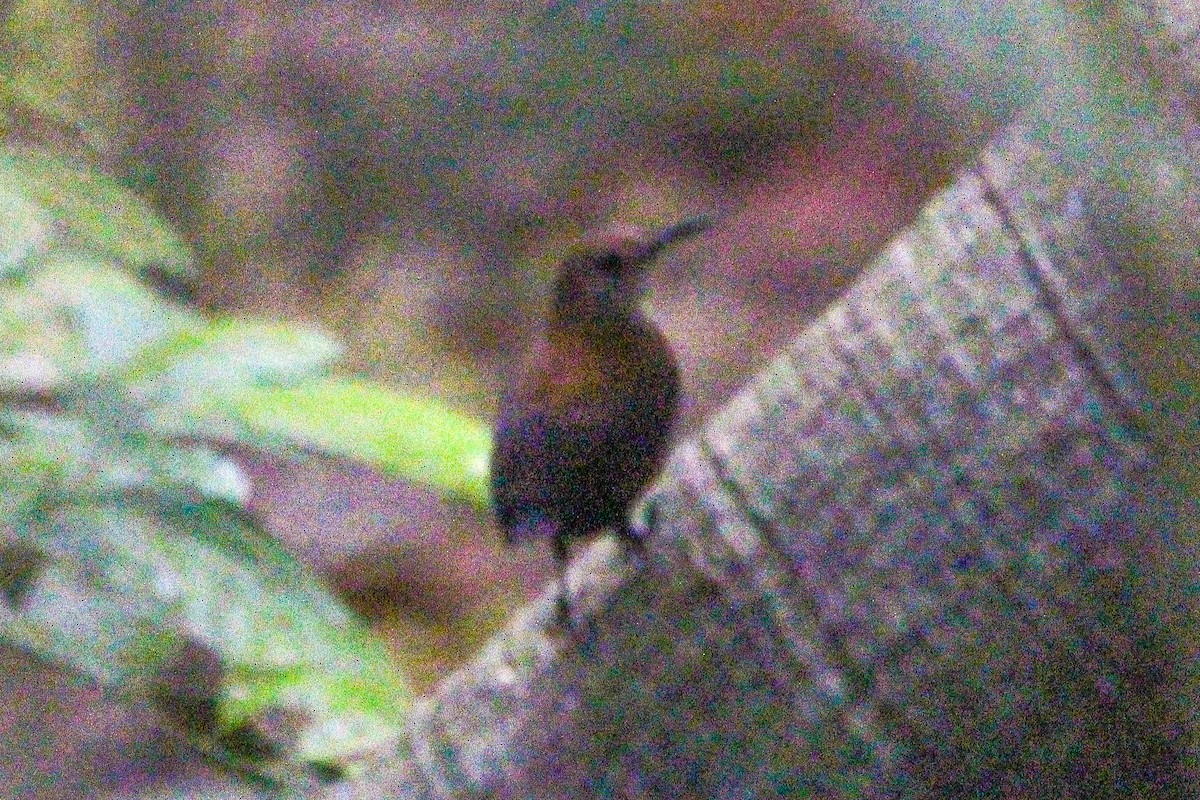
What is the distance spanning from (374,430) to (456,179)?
4.38 feet

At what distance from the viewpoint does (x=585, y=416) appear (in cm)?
116

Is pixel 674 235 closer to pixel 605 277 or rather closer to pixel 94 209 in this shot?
pixel 605 277

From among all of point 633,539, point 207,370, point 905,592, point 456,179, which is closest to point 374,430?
point 207,370

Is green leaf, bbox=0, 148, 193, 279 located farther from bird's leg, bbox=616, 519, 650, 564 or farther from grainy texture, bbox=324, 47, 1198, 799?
grainy texture, bbox=324, 47, 1198, 799

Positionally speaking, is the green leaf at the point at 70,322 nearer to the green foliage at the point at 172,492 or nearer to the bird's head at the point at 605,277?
the green foliage at the point at 172,492

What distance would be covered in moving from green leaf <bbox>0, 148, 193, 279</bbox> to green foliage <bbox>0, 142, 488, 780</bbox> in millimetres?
17

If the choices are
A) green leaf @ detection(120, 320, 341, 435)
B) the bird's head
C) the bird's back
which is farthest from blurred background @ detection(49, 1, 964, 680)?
green leaf @ detection(120, 320, 341, 435)

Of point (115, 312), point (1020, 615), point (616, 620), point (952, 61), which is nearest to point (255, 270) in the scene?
point (115, 312)

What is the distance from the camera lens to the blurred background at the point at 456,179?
212cm

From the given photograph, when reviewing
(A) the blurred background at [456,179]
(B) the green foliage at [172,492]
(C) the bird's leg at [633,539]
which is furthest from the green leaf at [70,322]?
(A) the blurred background at [456,179]

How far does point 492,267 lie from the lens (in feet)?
7.68

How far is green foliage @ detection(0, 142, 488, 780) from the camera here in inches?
38.8

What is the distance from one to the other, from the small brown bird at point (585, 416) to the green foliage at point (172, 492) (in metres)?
0.05

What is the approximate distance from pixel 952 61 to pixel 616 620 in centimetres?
43
